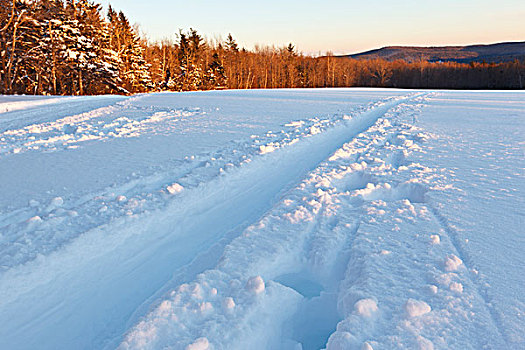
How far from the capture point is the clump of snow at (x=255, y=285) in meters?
2.00

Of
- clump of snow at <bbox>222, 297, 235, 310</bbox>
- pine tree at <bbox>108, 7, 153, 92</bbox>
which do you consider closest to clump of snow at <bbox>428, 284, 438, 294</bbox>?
clump of snow at <bbox>222, 297, 235, 310</bbox>

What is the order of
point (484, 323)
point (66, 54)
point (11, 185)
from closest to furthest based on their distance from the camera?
point (484, 323) → point (11, 185) → point (66, 54)

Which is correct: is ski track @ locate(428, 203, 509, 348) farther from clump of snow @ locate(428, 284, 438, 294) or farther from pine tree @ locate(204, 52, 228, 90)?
pine tree @ locate(204, 52, 228, 90)

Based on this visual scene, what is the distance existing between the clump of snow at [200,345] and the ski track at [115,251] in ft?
2.11

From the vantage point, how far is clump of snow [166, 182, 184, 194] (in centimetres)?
367

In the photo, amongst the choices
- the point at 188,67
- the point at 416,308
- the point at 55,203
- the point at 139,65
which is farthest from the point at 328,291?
the point at 188,67

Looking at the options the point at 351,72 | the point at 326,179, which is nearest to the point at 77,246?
the point at 326,179

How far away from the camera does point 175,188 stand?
12.2ft

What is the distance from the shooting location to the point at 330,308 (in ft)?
6.95

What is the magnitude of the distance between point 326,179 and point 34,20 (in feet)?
88.9

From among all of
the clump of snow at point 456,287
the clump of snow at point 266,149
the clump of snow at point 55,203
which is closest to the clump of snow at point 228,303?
the clump of snow at point 456,287

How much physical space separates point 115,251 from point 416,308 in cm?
240

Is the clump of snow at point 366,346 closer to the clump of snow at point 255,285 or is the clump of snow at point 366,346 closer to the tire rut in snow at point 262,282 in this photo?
the tire rut in snow at point 262,282

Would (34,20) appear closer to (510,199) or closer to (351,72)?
(510,199)
